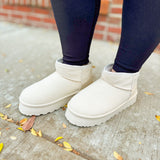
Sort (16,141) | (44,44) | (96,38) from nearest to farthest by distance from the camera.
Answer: (16,141) → (44,44) → (96,38)

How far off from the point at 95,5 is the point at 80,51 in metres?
0.23

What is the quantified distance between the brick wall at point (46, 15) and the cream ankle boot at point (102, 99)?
1.28 m

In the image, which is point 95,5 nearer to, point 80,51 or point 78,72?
point 80,51

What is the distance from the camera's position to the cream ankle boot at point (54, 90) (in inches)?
34.5

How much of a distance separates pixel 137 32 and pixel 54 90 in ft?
1.59

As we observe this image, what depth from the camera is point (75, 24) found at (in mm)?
819

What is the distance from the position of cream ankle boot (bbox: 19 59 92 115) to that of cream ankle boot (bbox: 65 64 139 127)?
9cm

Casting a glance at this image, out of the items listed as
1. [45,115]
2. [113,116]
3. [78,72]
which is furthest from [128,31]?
[45,115]

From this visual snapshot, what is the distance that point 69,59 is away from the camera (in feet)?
3.03

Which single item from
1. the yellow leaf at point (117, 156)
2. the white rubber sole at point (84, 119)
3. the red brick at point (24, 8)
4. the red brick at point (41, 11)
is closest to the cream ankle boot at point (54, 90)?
the white rubber sole at point (84, 119)

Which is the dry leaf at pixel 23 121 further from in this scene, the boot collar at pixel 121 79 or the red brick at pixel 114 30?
the red brick at pixel 114 30

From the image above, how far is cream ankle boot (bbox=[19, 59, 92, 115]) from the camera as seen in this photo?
2.88ft

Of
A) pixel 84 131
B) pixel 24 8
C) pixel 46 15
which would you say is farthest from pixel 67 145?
pixel 24 8

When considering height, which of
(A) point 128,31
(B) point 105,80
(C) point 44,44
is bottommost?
(C) point 44,44
